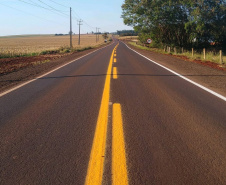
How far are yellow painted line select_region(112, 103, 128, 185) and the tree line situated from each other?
26.1 m

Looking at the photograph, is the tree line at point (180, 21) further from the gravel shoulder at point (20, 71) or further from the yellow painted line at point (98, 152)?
the yellow painted line at point (98, 152)

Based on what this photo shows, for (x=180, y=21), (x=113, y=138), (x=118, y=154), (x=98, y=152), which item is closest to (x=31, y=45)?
(x=180, y=21)

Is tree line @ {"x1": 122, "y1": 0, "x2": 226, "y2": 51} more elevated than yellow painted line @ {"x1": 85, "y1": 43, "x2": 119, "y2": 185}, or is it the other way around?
tree line @ {"x1": 122, "y1": 0, "x2": 226, "y2": 51}

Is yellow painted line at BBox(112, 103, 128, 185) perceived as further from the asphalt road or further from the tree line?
the tree line

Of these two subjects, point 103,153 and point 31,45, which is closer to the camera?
point 103,153

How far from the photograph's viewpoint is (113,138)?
3.91 m

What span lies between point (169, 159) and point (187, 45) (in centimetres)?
3472

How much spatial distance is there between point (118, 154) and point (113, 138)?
1.79 feet

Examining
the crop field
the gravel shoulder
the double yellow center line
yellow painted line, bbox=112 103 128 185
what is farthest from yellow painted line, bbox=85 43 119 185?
the crop field

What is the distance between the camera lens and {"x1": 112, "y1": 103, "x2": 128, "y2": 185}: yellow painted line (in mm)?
2803

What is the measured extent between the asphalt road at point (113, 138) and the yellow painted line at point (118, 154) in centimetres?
1

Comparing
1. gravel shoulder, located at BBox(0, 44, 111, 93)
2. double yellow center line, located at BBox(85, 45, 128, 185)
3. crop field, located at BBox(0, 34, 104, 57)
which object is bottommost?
double yellow center line, located at BBox(85, 45, 128, 185)

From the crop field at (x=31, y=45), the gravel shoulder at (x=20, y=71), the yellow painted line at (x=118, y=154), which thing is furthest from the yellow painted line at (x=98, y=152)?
the crop field at (x=31, y=45)

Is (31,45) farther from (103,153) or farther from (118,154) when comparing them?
(118,154)
